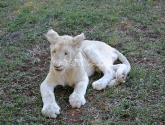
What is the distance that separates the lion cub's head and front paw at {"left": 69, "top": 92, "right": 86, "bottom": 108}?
39 centimetres

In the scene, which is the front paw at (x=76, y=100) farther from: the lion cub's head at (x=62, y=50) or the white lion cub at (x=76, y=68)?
→ the lion cub's head at (x=62, y=50)

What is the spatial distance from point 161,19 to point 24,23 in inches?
119

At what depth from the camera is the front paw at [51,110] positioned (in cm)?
407

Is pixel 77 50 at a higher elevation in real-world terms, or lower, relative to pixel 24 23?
higher

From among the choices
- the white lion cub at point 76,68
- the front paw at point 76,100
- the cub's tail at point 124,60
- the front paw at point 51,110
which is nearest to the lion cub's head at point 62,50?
the white lion cub at point 76,68

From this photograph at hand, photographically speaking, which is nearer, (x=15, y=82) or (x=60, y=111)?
(x=60, y=111)

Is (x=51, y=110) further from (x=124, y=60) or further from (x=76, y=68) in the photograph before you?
(x=124, y=60)

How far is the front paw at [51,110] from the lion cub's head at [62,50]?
498 millimetres

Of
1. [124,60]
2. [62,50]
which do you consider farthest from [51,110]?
[124,60]

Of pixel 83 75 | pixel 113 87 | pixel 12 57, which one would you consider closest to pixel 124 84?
pixel 113 87

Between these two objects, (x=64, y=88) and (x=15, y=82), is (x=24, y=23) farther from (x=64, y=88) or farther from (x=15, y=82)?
(x=64, y=88)

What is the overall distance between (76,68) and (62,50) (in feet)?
1.48

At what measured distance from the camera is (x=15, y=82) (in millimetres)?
5070

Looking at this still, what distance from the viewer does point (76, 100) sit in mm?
4277
